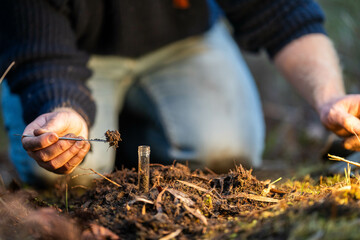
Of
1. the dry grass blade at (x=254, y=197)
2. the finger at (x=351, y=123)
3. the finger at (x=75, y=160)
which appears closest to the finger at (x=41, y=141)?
the finger at (x=75, y=160)

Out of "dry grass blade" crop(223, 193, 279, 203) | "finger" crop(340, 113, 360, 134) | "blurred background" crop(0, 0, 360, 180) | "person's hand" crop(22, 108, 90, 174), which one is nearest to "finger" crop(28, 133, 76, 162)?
"person's hand" crop(22, 108, 90, 174)

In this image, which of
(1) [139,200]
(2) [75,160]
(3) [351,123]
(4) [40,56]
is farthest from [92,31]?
(3) [351,123]

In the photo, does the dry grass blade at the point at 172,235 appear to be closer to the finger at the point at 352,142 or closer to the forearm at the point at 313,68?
the finger at the point at 352,142

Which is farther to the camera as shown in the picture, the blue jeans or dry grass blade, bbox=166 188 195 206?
the blue jeans

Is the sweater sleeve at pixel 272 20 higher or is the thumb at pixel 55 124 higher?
the sweater sleeve at pixel 272 20

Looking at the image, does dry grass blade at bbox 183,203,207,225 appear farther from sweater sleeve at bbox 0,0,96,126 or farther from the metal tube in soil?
sweater sleeve at bbox 0,0,96,126
